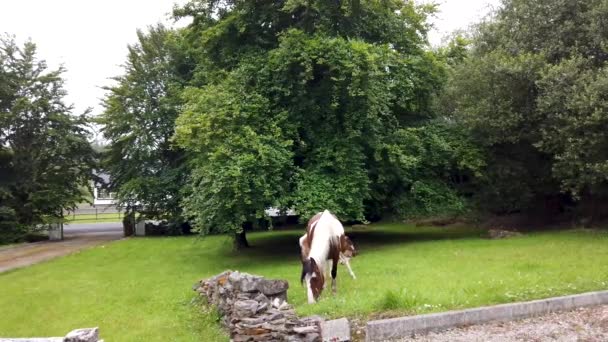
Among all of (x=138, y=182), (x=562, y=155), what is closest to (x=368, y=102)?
(x=562, y=155)

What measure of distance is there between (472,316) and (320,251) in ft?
11.8

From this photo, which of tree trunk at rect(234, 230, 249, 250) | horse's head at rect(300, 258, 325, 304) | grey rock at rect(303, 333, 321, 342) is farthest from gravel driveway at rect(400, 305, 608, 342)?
tree trunk at rect(234, 230, 249, 250)

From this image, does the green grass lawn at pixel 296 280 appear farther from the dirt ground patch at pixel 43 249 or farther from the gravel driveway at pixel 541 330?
the dirt ground patch at pixel 43 249

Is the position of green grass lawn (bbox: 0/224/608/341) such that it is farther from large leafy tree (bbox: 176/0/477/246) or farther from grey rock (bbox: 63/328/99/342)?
grey rock (bbox: 63/328/99/342)

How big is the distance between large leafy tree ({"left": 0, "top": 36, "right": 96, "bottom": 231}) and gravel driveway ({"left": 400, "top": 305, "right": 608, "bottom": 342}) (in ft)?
91.2

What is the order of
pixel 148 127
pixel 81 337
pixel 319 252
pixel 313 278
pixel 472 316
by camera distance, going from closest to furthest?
pixel 81 337 < pixel 472 316 < pixel 313 278 < pixel 319 252 < pixel 148 127

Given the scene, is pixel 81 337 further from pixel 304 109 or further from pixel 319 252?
pixel 304 109

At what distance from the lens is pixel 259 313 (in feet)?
27.5

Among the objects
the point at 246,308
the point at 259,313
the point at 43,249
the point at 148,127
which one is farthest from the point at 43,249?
the point at 259,313

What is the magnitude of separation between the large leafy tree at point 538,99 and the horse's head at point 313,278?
10493 mm

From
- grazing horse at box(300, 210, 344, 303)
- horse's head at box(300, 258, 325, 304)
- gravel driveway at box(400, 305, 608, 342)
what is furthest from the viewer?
grazing horse at box(300, 210, 344, 303)

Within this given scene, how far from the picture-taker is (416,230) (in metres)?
26.2

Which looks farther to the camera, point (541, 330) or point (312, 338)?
point (541, 330)

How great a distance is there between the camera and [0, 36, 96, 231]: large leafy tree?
30484 millimetres
